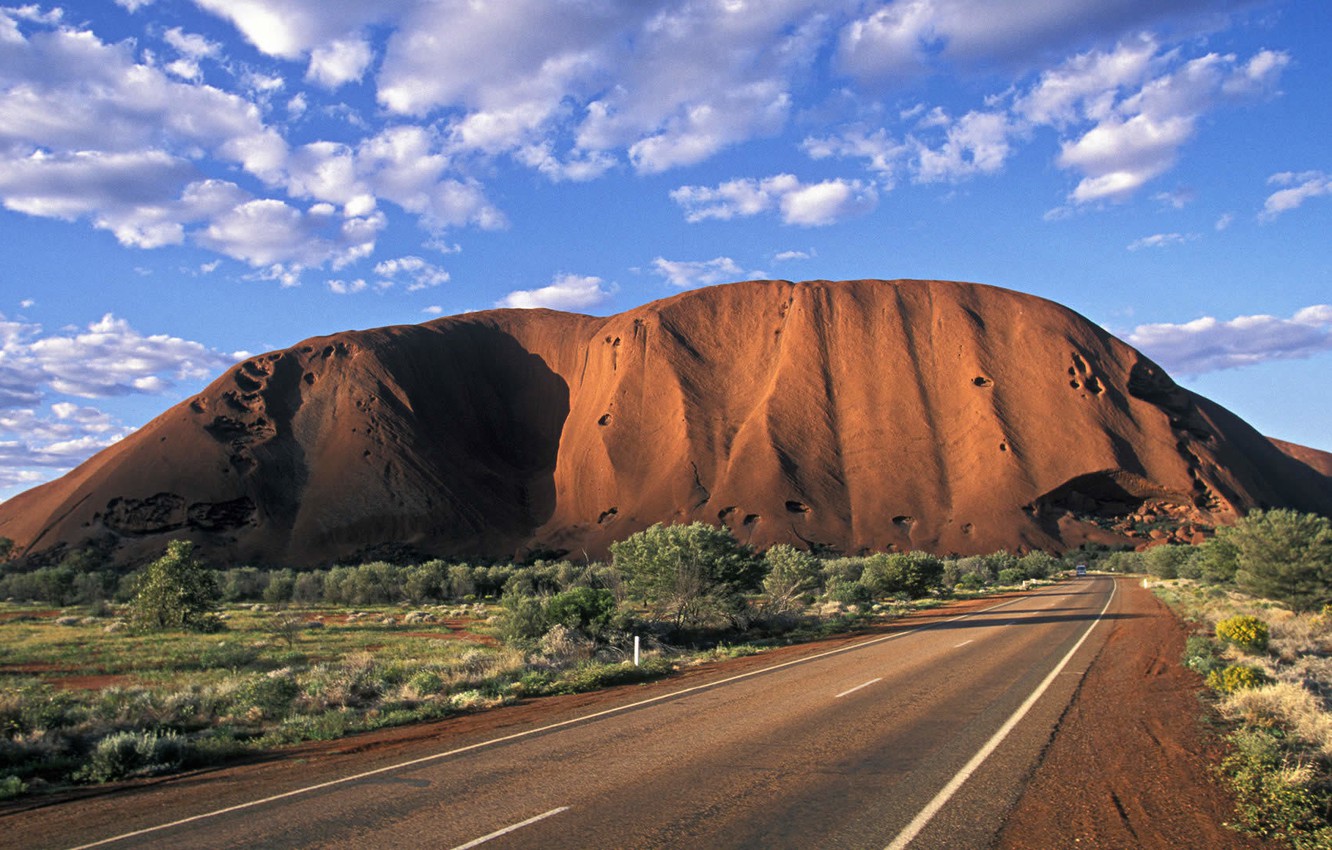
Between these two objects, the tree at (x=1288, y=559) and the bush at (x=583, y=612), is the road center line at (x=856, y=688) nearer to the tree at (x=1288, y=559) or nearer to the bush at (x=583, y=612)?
the bush at (x=583, y=612)

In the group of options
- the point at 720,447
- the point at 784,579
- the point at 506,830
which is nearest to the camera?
the point at 506,830

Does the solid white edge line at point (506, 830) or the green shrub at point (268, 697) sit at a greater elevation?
the solid white edge line at point (506, 830)

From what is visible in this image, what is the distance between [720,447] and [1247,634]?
207 feet

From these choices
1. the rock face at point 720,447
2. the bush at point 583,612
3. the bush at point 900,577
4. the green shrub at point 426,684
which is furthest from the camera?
the rock face at point 720,447

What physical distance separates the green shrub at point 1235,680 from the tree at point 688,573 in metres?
12.4

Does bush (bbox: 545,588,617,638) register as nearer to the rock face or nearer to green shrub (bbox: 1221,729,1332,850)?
green shrub (bbox: 1221,729,1332,850)

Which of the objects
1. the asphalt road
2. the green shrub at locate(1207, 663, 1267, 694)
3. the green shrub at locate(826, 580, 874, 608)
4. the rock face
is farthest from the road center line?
the rock face

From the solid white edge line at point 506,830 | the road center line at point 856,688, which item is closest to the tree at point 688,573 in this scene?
the road center line at point 856,688

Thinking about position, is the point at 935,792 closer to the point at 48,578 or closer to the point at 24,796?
the point at 24,796

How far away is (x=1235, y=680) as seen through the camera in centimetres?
1059

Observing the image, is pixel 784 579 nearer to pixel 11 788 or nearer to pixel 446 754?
pixel 446 754

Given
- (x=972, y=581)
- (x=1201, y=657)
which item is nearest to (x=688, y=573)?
(x=1201, y=657)

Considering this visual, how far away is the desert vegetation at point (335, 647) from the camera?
9734mm

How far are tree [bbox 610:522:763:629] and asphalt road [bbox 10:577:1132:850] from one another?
1022cm
